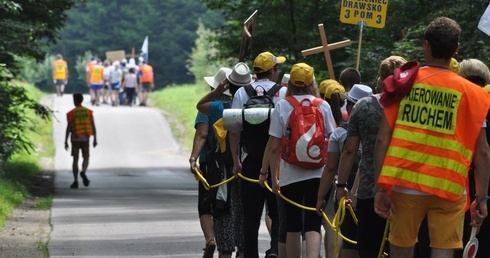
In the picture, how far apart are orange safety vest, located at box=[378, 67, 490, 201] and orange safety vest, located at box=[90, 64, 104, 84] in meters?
39.8

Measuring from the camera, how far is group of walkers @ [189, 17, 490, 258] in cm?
750

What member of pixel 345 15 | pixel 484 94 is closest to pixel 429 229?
pixel 484 94

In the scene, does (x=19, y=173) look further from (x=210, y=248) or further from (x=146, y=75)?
(x=146, y=75)

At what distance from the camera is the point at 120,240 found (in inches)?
590

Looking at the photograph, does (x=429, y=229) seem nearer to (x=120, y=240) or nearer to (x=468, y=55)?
(x=120, y=240)

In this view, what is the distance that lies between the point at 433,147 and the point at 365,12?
7.50 meters

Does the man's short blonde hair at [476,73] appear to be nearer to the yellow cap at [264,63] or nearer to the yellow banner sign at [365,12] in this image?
the yellow cap at [264,63]

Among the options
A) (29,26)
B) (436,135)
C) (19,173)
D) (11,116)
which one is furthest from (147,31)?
(436,135)

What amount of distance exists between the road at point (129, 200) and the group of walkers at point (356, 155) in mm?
2347

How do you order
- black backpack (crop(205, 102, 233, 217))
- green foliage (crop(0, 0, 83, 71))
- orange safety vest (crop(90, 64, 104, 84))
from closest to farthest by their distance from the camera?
1. black backpack (crop(205, 102, 233, 217))
2. green foliage (crop(0, 0, 83, 71))
3. orange safety vest (crop(90, 64, 104, 84))

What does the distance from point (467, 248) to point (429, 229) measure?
0.33 metres

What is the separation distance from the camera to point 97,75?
47500 mm

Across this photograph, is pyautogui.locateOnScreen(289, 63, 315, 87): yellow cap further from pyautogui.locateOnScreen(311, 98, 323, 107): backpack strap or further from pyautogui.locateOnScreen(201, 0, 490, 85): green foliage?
pyautogui.locateOnScreen(201, 0, 490, 85): green foliage

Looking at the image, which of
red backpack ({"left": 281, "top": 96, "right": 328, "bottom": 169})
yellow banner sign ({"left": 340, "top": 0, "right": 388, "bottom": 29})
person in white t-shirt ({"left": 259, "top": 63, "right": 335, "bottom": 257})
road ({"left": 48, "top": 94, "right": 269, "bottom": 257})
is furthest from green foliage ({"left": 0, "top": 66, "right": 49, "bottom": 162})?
red backpack ({"left": 281, "top": 96, "right": 328, "bottom": 169})
